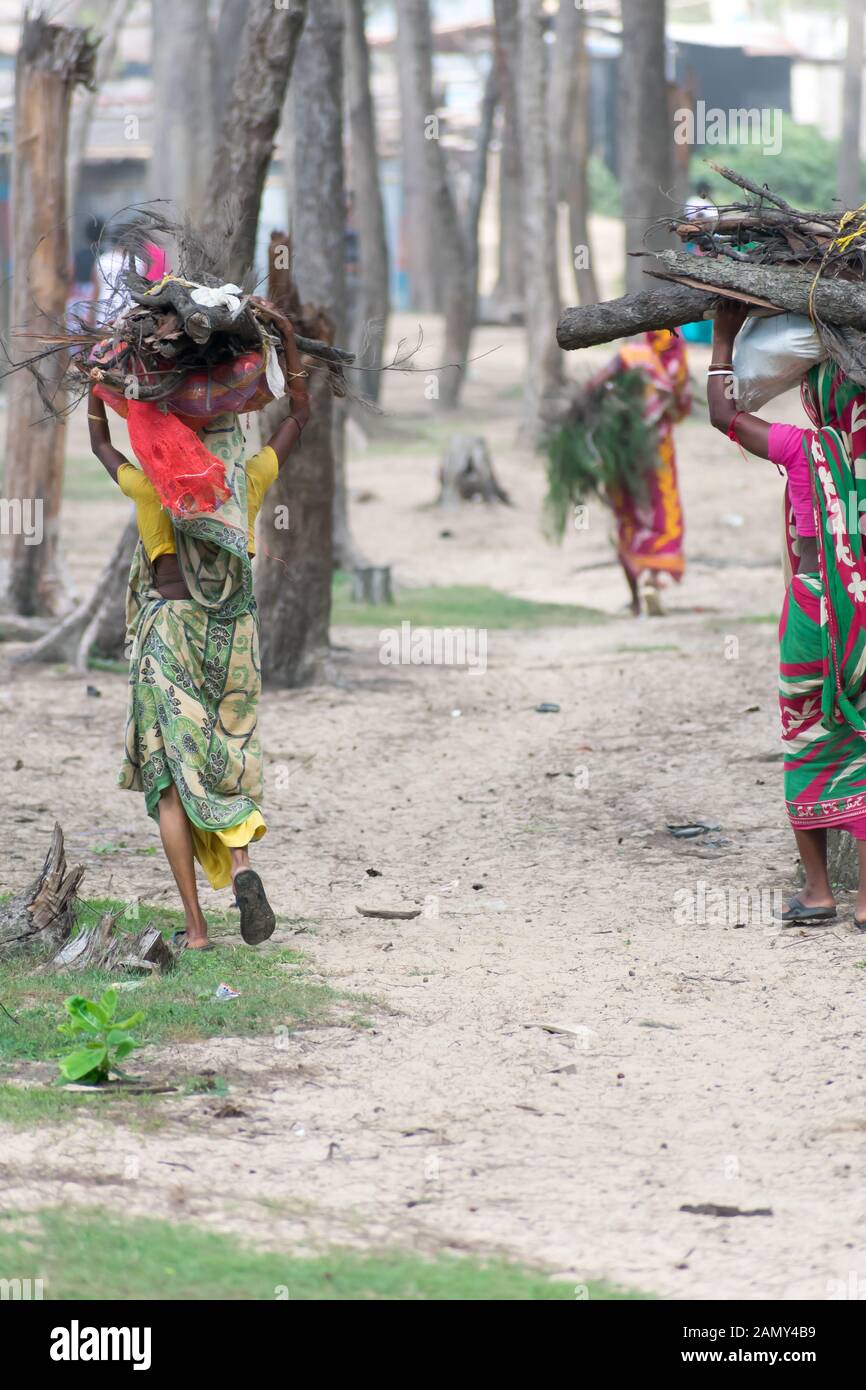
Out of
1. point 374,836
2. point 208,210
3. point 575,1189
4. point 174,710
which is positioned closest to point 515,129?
point 208,210

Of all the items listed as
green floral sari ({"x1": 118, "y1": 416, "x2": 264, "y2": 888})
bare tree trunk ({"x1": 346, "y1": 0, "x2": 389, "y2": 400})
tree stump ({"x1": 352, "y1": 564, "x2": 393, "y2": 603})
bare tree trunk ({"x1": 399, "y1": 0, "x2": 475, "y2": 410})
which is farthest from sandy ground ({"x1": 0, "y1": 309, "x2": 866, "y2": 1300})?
bare tree trunk ({"x1": 346, "y1": 0, "x2": 389, "y2": 400})

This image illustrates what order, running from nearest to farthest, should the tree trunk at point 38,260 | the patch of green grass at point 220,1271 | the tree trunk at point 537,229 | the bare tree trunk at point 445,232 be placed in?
the patch of green grass at point 220,1271 < the tree trunk at point 38,260 < the tree trunk at point 537,229 < the bare tree trunk at point 445,232

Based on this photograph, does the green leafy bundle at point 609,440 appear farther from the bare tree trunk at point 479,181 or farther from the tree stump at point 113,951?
the bare tree trunk at point 479,181

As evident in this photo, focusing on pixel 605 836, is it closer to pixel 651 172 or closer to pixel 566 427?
pixel 566 427

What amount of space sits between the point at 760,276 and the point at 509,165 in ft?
80.9

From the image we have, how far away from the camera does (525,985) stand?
→ 5.45 meters

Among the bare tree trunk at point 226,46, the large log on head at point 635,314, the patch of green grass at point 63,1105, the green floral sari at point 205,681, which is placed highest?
the bare tree trunk at point 226,46

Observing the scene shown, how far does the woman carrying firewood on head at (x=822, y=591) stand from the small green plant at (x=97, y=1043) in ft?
7.78

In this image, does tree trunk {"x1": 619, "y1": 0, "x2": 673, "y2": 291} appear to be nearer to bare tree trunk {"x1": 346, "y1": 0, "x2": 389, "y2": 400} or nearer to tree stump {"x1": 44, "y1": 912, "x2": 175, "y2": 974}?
bare tree trunk {"x1": 346, "y1": 0, "x2": 389, "y2": 400}

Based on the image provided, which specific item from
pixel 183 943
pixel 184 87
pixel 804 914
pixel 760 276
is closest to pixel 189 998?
pixel 183 943

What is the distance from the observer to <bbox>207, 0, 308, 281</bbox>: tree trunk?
966 cm

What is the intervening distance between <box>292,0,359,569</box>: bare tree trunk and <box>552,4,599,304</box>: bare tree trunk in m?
7.66

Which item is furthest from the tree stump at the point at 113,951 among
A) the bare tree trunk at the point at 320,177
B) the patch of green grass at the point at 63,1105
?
the bare tree trunk at the point at 320,177

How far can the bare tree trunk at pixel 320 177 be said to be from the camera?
12414 mm
